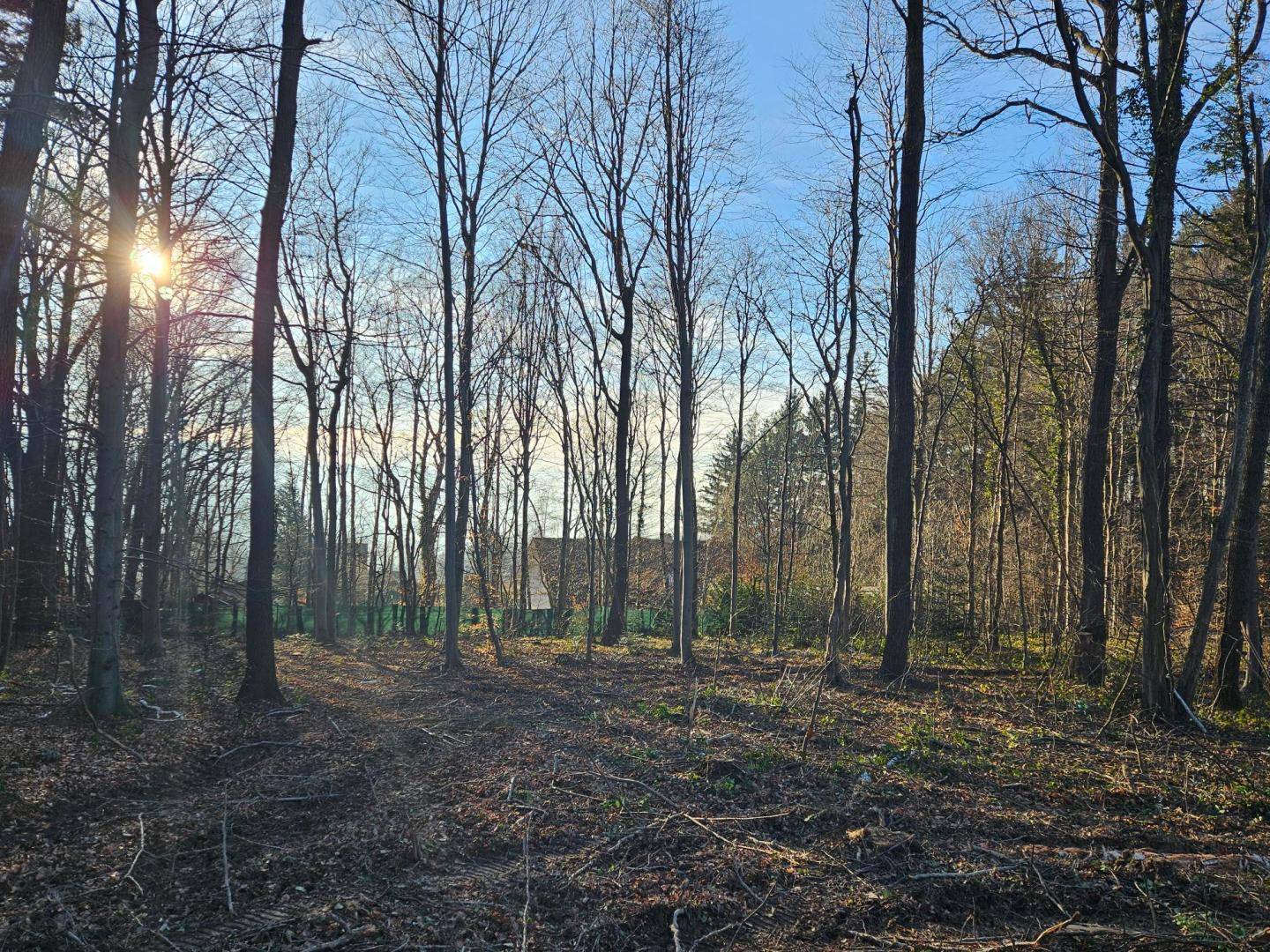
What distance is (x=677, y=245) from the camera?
42.1ft

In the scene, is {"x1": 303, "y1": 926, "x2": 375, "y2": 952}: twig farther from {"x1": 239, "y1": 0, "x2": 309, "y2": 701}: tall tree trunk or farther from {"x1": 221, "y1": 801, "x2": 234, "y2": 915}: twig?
{"x1": 239, "y1": 0, "x2": 309, "y2": 701}: tall tree trunk

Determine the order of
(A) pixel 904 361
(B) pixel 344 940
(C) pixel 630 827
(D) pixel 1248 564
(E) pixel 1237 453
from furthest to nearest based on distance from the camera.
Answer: (A) pixel 904 361 < (D) pixel 1248 564 < (E) pixel 1237 453 < (C) pixel 630 827 < (B) pixel 344 940

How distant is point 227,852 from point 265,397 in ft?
18.5

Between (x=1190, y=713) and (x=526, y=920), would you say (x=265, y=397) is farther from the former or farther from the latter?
(x=1190, y=713)

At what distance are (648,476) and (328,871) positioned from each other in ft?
84.4

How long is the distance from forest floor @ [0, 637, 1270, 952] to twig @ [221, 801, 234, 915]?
0.08ft

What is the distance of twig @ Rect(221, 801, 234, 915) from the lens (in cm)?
381

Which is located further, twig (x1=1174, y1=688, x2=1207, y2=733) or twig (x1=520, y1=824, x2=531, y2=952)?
twig (x1=1174, y1=688, x2=1207, y2=733)

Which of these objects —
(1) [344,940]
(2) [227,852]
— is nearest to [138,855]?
(2) [227,852]

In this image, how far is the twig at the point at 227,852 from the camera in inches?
150

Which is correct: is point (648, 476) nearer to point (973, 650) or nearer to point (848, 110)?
point (973, 650)

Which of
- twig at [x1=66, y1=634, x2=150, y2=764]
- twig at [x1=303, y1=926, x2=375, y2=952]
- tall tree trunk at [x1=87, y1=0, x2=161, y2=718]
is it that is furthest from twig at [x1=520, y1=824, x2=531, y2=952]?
tall tree trunk at [x1=87, y1=0, x2=161, y2=718]

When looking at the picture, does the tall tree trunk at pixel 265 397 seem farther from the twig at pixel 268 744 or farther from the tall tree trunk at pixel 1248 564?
the tall tree trunk at pixel 1248 564

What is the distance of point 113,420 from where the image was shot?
23.8 feet
